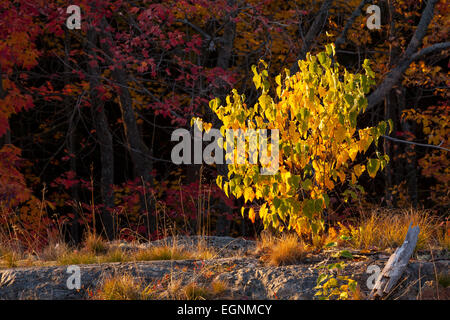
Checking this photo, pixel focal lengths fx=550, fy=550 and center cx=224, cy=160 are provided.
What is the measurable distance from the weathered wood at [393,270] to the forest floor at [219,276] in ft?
0.36

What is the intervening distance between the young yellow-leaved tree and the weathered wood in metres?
0.76

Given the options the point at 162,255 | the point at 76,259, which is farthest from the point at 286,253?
the point at 76,259

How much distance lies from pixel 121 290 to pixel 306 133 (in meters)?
2.48

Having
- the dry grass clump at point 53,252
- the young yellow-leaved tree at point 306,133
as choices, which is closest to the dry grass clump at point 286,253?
the young yellow-leaved tree at point 306,133

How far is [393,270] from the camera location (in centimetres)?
507

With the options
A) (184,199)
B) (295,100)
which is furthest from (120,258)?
(184,199)

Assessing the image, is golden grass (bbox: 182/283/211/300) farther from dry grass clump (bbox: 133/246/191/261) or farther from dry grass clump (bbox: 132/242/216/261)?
dry grass clump (bbox: 133/246/191/261)

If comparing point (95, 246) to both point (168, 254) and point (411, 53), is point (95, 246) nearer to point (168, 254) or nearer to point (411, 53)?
point (168, 254)

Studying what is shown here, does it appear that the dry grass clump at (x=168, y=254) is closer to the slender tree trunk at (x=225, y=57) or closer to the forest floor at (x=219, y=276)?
the forest floor at (x=219, y=276)

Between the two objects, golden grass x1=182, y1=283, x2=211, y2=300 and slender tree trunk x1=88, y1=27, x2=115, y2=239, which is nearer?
golden grass x1=182, y1=283, x2=211, y2=300

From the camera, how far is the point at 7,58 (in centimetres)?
964

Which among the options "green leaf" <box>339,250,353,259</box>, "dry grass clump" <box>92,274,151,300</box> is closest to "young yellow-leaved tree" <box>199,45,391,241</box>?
"green leaf" <box>339,250,353,259</box>

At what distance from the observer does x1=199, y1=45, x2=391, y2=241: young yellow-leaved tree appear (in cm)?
548

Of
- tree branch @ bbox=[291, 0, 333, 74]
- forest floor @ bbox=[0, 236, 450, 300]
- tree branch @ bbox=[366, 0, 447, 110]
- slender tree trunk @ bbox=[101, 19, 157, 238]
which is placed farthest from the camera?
slender tree trunk @ bbox=[101, 19, 157, 238]
